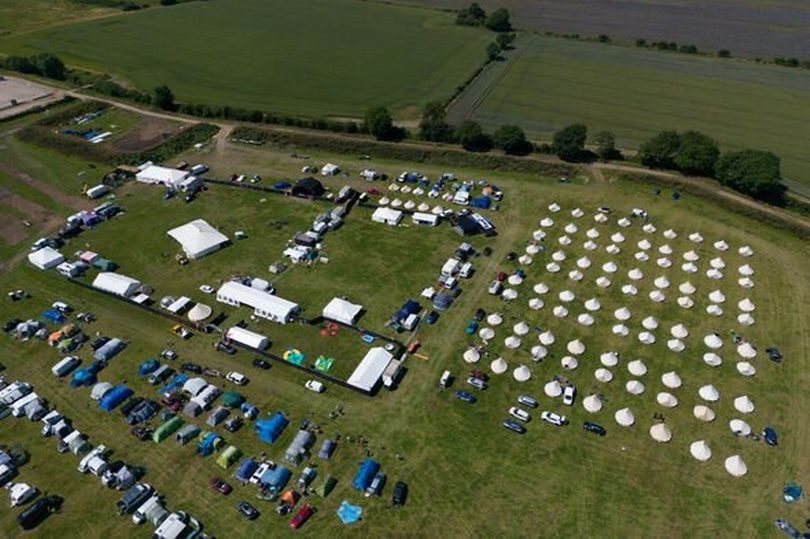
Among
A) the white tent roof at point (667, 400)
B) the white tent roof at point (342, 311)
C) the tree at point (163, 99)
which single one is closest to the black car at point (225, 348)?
the white tent roof at point (342, 311)

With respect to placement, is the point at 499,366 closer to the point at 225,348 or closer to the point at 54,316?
the point at 225,348

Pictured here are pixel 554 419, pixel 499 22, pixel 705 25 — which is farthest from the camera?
pixel 705 25

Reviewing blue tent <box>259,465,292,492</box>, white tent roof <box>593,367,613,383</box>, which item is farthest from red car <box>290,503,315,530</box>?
white tent roof <box>593,367,613,383</box>

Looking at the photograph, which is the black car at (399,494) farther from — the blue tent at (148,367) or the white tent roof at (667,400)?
the blue tent at (148,367)

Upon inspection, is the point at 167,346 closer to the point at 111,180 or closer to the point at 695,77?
the point at 111,180

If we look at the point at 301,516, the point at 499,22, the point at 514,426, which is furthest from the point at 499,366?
the point at 499,22

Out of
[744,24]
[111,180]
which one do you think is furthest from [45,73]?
[744,24]

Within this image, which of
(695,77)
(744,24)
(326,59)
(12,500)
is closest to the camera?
(12,500)
